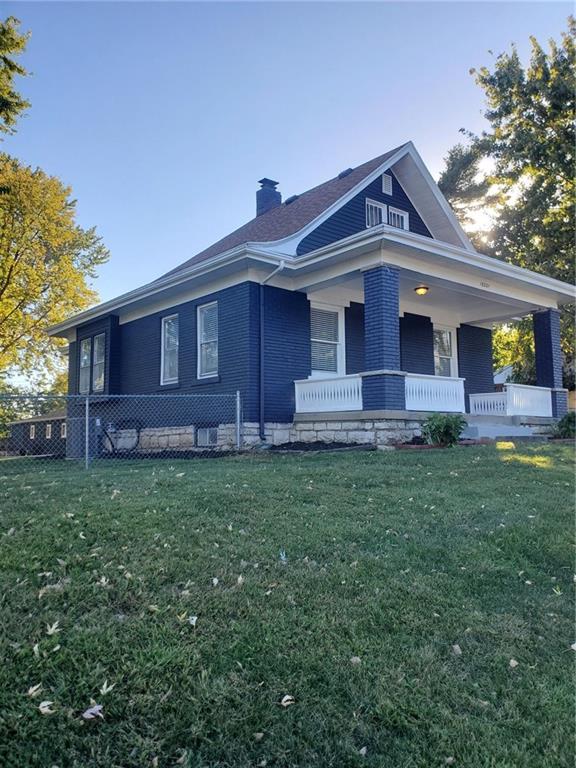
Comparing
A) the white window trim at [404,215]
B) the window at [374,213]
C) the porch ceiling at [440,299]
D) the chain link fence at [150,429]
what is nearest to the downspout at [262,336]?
the chain link fence at [150,429]

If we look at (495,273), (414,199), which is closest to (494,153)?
(414,199)

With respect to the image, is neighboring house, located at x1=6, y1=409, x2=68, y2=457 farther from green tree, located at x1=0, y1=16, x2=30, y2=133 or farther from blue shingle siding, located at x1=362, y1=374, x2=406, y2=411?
blue shingle siding, located at x1=362, y1=374, x2=406, y2=411

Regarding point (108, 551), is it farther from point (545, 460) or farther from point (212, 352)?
point (212, 352)

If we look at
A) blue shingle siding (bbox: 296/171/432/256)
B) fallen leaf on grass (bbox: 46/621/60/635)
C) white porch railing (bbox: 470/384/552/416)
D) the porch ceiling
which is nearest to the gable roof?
blue shingle siding (bbox: 296/171/432/256)

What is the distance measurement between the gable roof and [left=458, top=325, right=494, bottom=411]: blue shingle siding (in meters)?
4.88

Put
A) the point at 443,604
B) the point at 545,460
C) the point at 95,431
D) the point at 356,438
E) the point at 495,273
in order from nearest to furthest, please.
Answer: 1. the point at 443,604
2. the point at 545,460
3. the point at 356,438
4. the point at 495,273
5. the point at 95,431

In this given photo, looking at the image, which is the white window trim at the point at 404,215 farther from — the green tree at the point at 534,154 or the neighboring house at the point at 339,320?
the green tree at the point at 534,154

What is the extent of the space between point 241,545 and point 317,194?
40.2 feet

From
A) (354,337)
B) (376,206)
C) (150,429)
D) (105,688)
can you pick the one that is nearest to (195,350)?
(150,429)

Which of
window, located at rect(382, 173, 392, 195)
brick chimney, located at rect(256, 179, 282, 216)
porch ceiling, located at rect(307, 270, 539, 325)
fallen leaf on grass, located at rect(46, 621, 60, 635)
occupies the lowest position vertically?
fallen leaf on grass, located at rect(46, 621, 60, 635)

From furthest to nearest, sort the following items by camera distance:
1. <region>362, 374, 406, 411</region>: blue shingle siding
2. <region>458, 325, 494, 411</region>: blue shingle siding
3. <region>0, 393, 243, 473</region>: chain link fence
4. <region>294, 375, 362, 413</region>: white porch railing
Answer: <region>458, 325, 494, 411</region>: blue shingle siding
<region>0, 393, 243, 473</region>: chain link fence
<region>294, 375, 362, 413</region>: white porch railing
<region>362, 374, 406, 411</region>: blue shingle siding

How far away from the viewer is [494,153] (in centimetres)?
2236

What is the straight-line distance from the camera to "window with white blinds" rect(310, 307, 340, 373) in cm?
1259

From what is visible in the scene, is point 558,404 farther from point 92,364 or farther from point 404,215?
point 92,364
